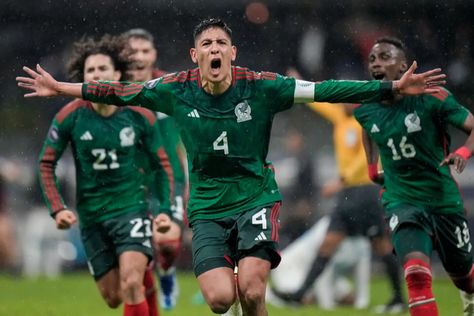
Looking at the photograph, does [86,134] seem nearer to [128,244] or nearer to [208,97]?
[128,244]

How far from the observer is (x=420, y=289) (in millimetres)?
7426

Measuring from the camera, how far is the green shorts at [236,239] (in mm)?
6750

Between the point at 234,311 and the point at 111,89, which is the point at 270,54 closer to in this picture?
the point at 111,89

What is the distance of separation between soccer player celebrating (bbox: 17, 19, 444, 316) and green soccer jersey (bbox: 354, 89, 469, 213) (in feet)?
2.89

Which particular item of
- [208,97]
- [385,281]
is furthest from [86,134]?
[385,281]

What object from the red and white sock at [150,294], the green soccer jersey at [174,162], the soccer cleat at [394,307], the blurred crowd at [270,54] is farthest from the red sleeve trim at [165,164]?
the blurred crowd at [270,54]

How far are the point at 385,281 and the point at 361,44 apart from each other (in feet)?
14.5

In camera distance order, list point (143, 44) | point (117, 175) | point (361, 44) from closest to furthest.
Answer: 1. point (117, 175)
2. point (143, 44)
3. point (361, 44)

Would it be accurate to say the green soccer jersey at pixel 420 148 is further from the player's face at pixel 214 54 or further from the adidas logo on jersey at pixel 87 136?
the adidas logo on jersey at pixel 87 136

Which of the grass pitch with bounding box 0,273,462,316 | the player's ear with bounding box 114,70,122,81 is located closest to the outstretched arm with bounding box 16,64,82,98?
the player's ear with bounding box 114,70,122,81

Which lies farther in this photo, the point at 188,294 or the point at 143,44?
the point at 188,294

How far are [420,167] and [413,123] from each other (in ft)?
1.16

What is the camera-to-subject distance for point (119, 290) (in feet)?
28.0

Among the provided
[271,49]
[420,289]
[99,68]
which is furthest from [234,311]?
[271,49]
